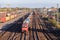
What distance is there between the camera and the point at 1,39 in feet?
80.1

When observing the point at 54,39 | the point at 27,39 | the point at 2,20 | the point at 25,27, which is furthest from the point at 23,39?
the point at 2,20

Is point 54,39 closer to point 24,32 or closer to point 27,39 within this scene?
point 27,39

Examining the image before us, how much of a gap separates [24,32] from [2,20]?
83.4 ft

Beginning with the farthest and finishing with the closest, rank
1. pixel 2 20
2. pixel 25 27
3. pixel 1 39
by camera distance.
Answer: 1. pixel 2 20
2. pixel 25 27
3. pixel 1 39

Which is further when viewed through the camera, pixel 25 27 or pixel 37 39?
pixel 25 27

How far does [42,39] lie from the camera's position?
25.0 meters

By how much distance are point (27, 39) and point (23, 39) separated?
510 millimetres

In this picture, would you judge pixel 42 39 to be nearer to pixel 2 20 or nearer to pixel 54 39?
pixel 54 39

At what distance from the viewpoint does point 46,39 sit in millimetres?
24953

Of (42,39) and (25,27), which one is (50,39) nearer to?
(42,39)

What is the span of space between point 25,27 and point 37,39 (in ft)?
20.3

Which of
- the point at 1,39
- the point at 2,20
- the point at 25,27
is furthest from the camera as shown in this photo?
the point at 2,20

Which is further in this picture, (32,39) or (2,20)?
(2,20)

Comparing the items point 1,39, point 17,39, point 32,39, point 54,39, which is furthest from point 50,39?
point 1,39
